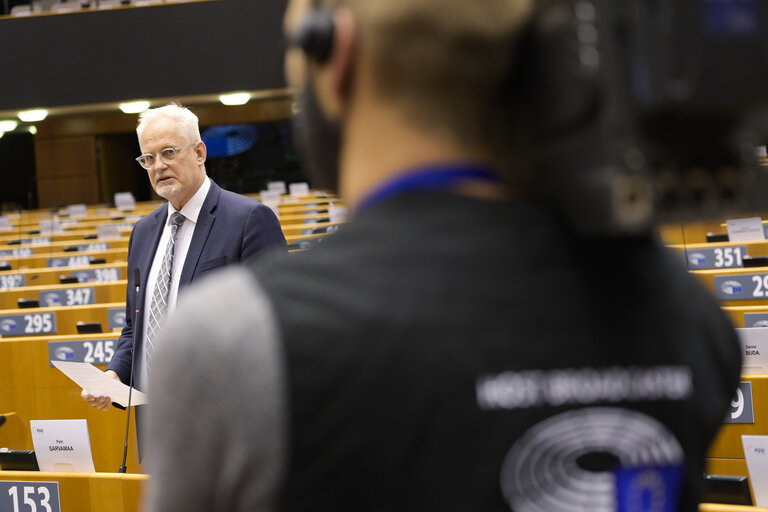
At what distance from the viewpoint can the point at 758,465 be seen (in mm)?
2498

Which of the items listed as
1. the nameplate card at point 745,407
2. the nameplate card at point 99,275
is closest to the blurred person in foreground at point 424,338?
the nameplate card at point 745,407

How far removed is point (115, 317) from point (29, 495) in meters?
3.16

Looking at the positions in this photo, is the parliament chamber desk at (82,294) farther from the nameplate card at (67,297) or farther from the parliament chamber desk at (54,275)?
the parliament chamber desk at (54,275)

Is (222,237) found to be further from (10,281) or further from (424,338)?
(10,281)

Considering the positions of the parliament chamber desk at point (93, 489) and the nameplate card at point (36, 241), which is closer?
the parliament chamber desk at point (93, 489)

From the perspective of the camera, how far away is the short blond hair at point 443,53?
638 mm

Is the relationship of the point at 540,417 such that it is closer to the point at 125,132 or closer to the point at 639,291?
the point at 639,291

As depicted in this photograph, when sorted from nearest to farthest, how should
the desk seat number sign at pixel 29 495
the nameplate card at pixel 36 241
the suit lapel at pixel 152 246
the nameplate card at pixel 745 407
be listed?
the suit lapel at pixel 152 246
the desk seat number sign at pixel 29 495
the nameplate card at pixel 745 407
the nameplate card at pixel 36 241

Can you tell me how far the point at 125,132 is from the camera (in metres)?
18.7

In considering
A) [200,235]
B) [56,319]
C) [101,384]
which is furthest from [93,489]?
[56,319]

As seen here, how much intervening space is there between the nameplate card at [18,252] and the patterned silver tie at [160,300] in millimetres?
8620

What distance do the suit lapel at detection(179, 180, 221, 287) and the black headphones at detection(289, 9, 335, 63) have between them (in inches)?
72.7

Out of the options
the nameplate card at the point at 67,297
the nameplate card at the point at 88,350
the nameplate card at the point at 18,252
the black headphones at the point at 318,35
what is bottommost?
the nameplate card at the point at 88,350

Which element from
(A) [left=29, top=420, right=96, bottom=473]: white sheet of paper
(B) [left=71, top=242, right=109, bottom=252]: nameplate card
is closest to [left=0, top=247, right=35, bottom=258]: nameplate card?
(B) [left=71, top=242, right=109, bottom=252]: nameplate card
